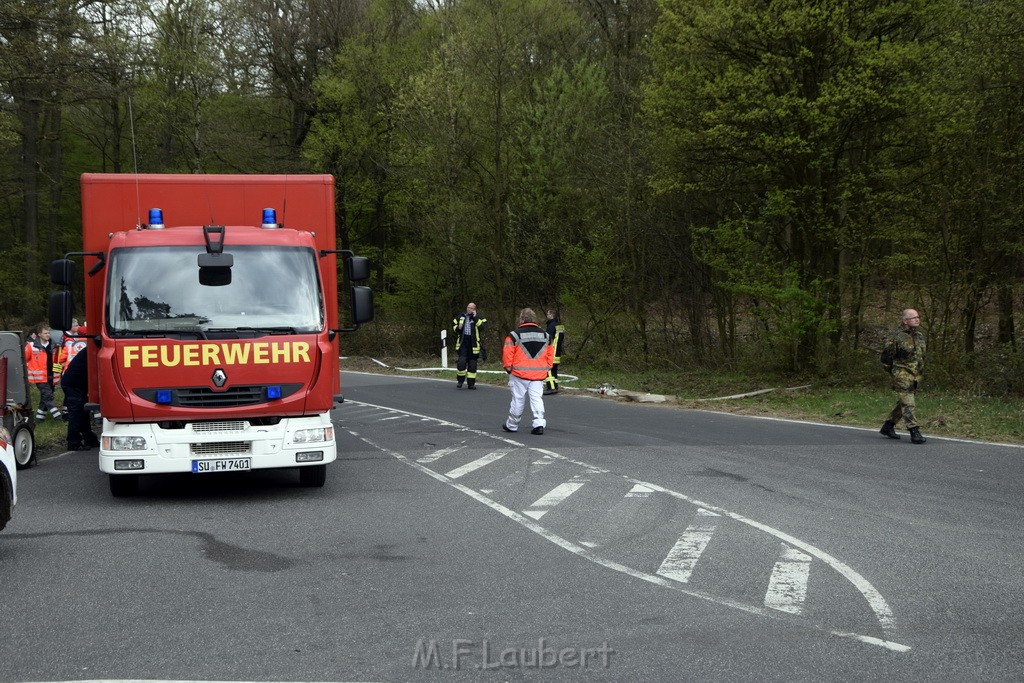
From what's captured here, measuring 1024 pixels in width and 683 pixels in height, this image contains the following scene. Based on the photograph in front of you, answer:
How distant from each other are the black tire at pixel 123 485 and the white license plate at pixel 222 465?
0.80 meters

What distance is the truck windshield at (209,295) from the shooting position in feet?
34.9

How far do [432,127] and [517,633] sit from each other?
106 ft

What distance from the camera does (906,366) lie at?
15.1m

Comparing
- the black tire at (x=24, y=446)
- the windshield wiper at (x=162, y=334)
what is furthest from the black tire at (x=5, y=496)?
the black tire at (x=24, y=446)

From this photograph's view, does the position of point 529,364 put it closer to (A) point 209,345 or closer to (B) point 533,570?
(A) point 209,345

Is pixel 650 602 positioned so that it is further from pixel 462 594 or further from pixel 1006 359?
pixel 1006 359

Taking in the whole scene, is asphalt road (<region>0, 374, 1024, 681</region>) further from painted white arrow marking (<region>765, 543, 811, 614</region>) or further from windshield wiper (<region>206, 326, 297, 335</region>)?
windshield wiper (<region>206, 326, 297, 335</region>)

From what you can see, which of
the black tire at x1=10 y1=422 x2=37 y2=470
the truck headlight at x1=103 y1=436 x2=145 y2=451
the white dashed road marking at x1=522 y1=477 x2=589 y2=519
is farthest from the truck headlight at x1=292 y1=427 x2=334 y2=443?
the black tire at x1=10 y1=422 x2=37 y2=470

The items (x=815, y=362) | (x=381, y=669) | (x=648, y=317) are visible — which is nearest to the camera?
(x=381, y=669)

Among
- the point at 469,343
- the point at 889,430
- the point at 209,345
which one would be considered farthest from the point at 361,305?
the point at 469,343

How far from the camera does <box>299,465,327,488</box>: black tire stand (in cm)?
1153

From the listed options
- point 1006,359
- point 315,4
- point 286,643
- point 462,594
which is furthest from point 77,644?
point 315,4

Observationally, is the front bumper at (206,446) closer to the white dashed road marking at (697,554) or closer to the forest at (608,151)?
the white dashed road marking at (697,554)

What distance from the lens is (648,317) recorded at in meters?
32.2
